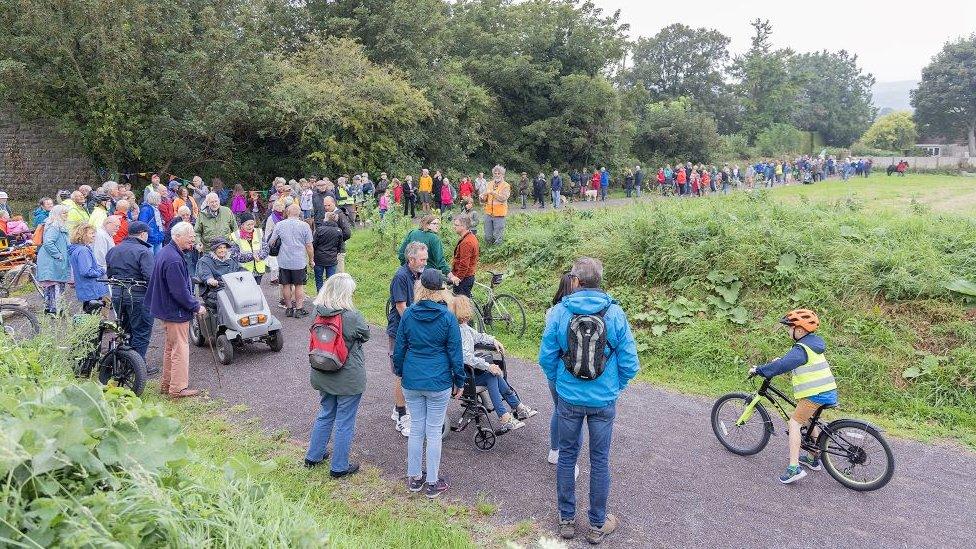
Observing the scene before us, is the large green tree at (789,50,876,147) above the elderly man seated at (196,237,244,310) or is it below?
above

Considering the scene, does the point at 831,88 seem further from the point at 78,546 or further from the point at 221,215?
the point at 78,546

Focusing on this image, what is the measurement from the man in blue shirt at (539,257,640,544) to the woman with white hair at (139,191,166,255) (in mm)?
9608

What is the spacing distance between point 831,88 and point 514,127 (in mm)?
63058

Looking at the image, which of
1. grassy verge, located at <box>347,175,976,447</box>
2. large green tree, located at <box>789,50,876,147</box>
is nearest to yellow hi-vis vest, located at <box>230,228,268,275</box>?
grassy verge, located at <box>347,175,976,447</box>

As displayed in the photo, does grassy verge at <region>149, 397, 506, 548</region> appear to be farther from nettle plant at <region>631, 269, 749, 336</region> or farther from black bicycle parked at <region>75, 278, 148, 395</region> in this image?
nettle plant at <region>631, 269, 749, 336</region>

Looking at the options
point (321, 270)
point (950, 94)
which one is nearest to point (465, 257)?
point (321, 270)

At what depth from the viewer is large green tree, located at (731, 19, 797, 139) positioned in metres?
65.4

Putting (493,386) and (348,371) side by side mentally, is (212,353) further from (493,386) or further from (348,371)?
(493,386)

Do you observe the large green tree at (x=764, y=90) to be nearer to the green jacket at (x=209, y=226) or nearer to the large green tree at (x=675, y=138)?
the large green tree at (x=675, y=138)

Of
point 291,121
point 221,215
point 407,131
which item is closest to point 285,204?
point 221,215

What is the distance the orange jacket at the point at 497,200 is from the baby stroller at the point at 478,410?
6661 millimetres

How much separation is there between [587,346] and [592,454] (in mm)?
826

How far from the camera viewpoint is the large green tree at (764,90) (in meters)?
65.4

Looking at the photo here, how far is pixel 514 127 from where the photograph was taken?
37344 mm
